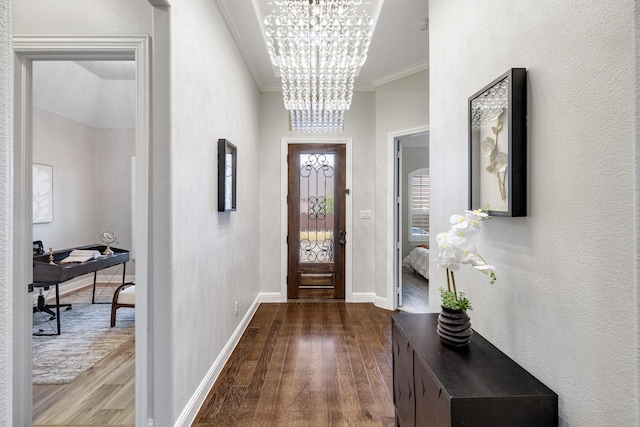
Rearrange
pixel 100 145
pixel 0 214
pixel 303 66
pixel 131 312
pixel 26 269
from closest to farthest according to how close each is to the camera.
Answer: pixel 0 214, pixel 26 269, pixel 303 66, pixel 131 312, pixel 100 145

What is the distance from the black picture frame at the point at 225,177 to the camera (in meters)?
2.39

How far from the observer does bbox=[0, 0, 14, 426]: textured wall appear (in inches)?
23.6

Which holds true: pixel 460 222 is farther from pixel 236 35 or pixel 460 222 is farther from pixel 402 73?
pixel 402 73

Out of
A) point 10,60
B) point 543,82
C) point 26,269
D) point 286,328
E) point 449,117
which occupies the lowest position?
point 286,328

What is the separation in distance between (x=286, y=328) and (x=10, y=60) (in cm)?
315

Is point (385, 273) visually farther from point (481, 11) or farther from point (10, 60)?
point (10, 60)

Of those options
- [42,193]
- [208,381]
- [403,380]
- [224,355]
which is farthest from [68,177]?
[403,380]

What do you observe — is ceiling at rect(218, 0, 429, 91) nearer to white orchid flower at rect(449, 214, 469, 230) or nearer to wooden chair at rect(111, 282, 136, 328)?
white orchid flower at rect(449, 214, 469, 230)

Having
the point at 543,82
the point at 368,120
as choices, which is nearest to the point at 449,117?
the point at 543,82

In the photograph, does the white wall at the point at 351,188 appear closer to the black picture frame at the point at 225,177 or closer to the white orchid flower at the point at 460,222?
the black picture frame at the point at 225,177

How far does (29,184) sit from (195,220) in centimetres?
99

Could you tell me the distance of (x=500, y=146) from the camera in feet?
3.96

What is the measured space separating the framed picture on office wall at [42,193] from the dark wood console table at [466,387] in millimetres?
5102

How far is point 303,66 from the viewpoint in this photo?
7.77 feet
